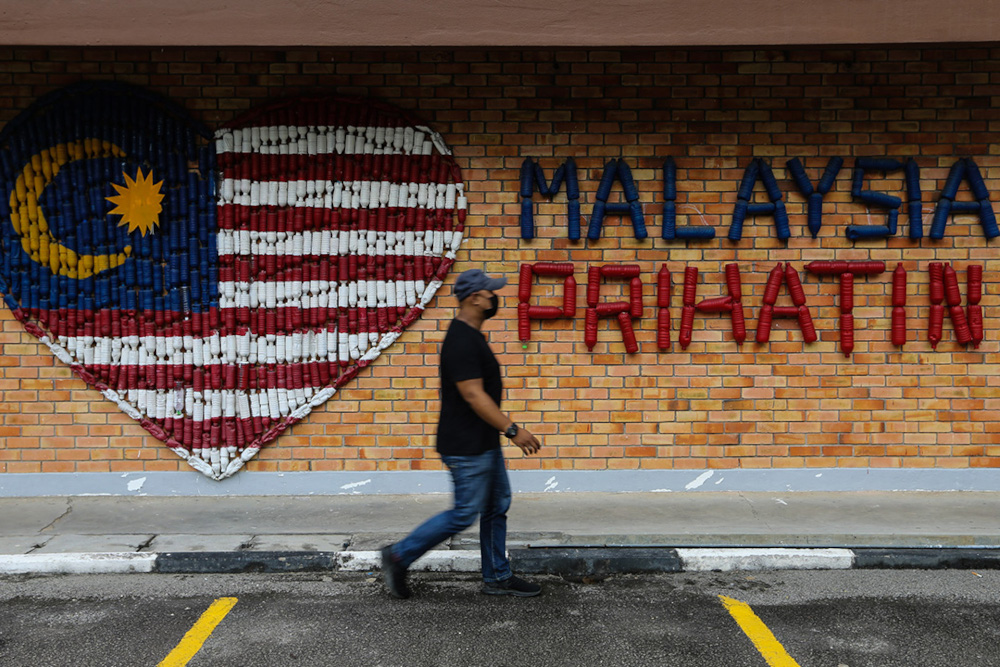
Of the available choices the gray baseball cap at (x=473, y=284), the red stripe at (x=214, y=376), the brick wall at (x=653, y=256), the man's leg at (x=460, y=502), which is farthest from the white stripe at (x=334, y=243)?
the man's leg at (x=460, y=502)

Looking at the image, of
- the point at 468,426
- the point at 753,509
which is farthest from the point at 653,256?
the point at 468,426

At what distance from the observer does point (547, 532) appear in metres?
5.25

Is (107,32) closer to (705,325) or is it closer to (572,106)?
(572,106)

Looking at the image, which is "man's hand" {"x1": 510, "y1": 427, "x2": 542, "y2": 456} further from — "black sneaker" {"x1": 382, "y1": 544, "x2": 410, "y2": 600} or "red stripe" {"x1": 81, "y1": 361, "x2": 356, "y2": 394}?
"red stripe" {"x1": 81, "y1": 361, "x2": 356, "y2": 394}

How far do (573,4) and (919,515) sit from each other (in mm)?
4326

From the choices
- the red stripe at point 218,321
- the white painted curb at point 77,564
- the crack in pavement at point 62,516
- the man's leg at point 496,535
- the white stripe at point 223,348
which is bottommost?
the white painted curb at point 77,564

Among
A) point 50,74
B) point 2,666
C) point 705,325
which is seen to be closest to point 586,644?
point 2,666

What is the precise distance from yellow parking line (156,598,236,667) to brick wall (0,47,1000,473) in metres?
2.07

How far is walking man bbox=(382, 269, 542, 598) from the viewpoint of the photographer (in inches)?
158

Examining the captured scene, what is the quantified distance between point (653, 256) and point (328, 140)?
2687mm

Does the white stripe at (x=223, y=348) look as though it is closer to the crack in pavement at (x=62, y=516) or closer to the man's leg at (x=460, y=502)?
the crack in pavement at (x=62, y=516)

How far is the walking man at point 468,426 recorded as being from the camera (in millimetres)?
4008

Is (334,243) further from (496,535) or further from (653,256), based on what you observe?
(496,535)

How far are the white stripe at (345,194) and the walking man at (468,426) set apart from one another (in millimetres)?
2215
